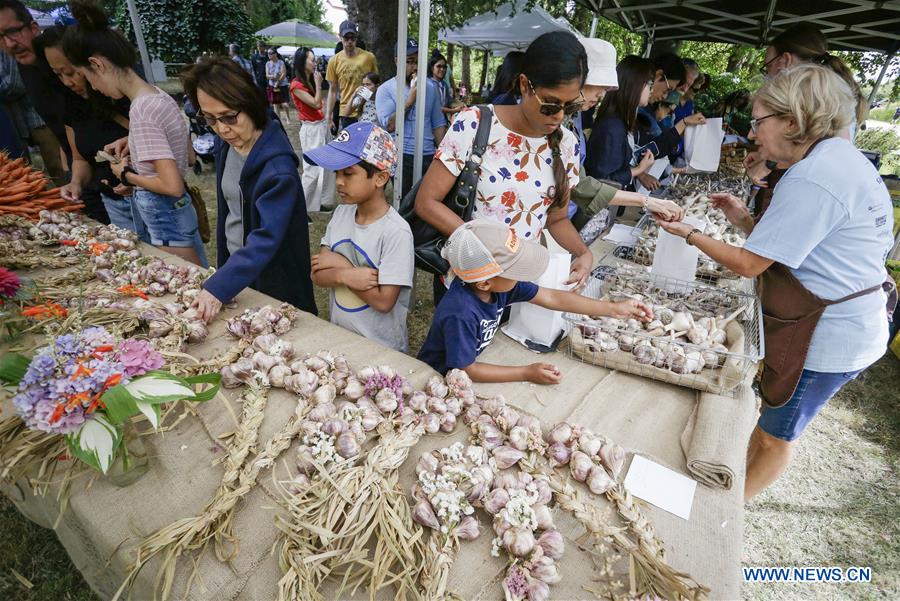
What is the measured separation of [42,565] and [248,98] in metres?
2.03

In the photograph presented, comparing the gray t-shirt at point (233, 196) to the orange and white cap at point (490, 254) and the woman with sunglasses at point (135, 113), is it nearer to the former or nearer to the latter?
the woman with sunglasses at point (135, 113)

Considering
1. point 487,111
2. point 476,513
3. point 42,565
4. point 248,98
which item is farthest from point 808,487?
point 42,565

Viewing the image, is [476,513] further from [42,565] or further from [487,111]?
[42,565]

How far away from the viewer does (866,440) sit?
2.78 meters

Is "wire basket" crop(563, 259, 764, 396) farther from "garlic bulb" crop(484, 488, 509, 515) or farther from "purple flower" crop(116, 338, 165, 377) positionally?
"purple flower" crop(116, 338, 165, 377)

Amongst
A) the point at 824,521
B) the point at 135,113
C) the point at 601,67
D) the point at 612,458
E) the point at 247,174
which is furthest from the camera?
the point at 824,521

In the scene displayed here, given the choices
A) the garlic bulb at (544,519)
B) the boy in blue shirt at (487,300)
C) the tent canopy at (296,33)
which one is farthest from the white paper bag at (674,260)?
the tent canopy at (296,33)

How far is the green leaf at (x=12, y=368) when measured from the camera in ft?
3.09

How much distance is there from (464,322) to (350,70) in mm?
5214

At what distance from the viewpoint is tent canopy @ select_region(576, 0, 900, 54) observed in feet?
15.5

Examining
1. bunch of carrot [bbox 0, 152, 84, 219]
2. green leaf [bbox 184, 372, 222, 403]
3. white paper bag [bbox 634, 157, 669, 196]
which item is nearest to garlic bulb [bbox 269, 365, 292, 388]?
green leaf [bbox 184, 372, 222, 403]

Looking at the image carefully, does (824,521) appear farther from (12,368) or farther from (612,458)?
(12,368)

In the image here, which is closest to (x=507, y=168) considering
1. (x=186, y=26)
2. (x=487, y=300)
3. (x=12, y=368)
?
Result: (x=487, y=300)

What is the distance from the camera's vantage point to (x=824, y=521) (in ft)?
7.30
